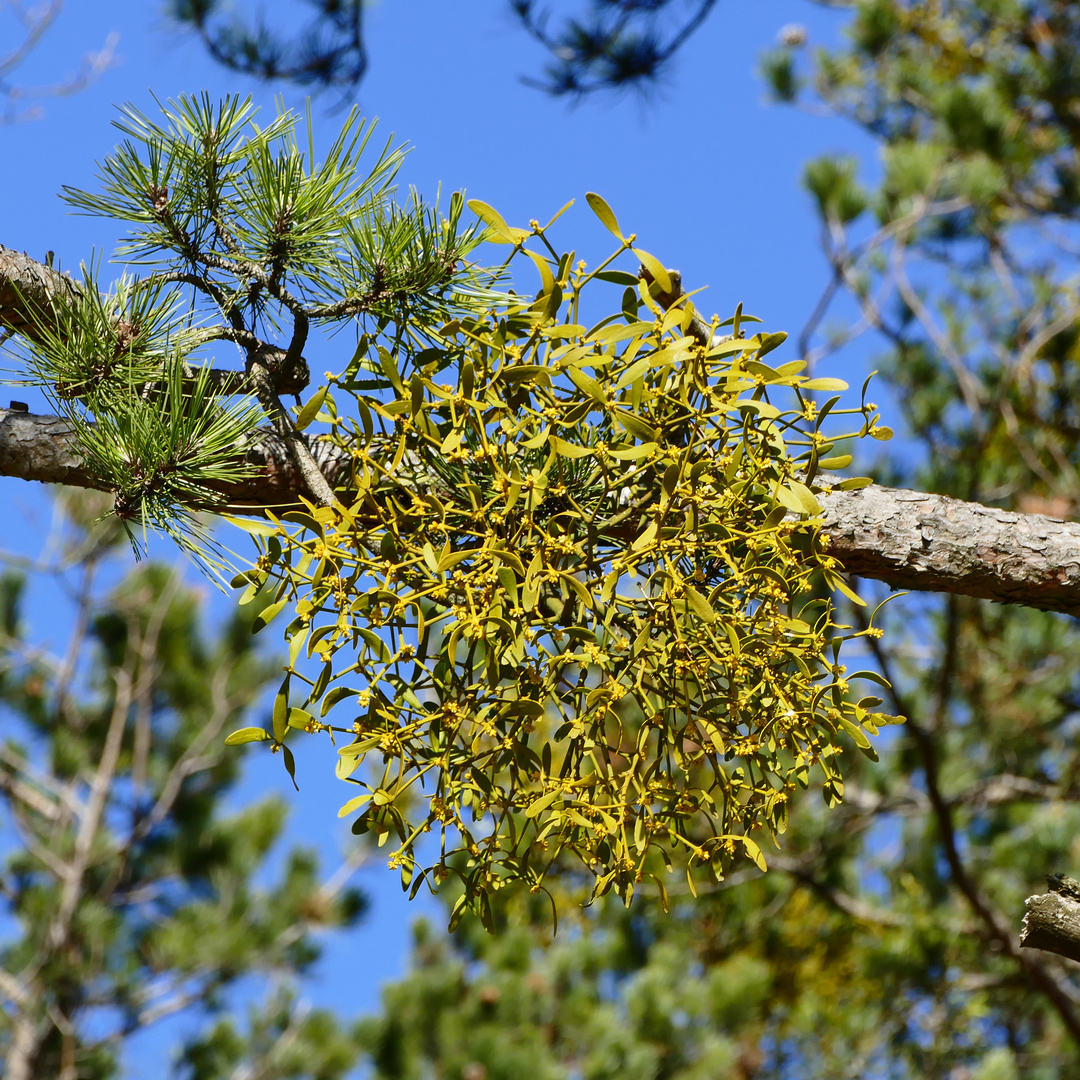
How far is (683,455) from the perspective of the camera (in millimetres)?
1030

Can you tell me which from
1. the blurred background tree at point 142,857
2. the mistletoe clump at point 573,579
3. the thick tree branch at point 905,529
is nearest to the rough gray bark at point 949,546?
the thick tree branch at point 905,529

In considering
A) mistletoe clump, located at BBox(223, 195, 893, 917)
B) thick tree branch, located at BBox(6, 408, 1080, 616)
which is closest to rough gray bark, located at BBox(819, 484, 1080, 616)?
thick tree branch, located at BBox(6, 408, 1080, 616)

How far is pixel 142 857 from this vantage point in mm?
7820

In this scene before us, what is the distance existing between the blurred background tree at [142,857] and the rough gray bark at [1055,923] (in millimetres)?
6099

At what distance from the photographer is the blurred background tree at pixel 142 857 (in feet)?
22.4

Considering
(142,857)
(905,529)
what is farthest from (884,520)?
(142,857)

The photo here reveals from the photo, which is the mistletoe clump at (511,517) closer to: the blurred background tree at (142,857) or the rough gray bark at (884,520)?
the rough gray bark at (884,520)

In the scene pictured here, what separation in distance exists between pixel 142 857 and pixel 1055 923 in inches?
302

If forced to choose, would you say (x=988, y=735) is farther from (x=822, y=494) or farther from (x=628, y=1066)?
(x=822, y=494)

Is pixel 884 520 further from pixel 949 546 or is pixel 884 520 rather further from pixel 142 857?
pixel 142 857

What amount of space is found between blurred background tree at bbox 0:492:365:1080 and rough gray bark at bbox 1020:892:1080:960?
240 inches

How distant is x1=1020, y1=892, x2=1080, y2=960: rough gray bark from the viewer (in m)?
1.17

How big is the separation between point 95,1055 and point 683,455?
7.16m

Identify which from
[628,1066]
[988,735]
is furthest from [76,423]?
[628,1066]
